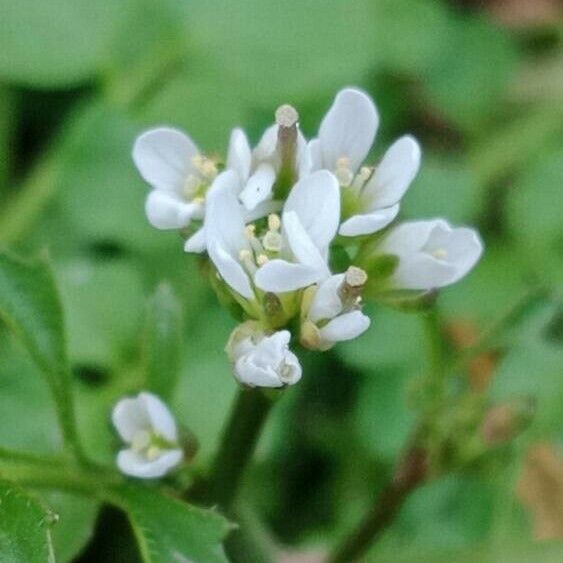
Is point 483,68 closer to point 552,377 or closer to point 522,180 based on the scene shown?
point 522,180

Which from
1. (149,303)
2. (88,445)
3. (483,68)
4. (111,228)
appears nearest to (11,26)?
(111,228)

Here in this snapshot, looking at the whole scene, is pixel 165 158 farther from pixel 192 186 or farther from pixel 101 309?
pixel 101 309

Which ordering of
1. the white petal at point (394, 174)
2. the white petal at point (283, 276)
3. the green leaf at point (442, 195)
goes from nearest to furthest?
the white petal at point (283, 276)
the white petal at point (394, 174)
the green leaf at point (442, 195)

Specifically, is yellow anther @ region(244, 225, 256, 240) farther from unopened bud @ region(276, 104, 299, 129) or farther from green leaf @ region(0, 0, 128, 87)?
green leaf @ region(0, 0, 128, 87)

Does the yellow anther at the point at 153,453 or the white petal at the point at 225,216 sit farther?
the yellow anther at the point at 153,453

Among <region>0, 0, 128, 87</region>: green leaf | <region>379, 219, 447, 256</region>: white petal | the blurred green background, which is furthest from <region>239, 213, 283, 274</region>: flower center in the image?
<region>0, 0, 128, 87</region>: green leaf

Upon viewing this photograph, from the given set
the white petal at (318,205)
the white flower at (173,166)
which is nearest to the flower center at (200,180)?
the white flower at (173,166)

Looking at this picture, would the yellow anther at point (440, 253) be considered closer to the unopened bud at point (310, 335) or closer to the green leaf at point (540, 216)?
the unopened bud at point (310, 335)

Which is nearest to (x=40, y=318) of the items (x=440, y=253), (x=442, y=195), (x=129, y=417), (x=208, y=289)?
(x=129, y=417)
